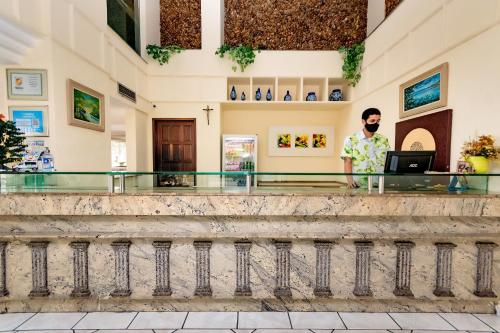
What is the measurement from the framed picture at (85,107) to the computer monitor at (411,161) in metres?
3.46

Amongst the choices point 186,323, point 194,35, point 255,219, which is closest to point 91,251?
point 186,323

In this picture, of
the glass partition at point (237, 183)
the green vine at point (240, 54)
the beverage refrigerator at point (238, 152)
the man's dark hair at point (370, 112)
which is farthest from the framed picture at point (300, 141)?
the glass partition at point (237, 183)

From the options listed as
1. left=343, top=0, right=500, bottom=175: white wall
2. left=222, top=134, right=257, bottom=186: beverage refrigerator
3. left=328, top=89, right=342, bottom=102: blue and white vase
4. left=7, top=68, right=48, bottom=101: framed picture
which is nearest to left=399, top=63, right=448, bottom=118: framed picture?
left=343, top=0, right=500, bottom=175: white wall

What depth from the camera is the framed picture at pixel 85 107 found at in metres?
2.87

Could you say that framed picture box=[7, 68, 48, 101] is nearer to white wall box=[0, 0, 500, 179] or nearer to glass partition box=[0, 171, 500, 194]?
white wall box=[0, 0, 500, 179]

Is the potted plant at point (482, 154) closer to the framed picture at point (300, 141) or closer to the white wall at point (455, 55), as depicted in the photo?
the white wall at point (455, 55)

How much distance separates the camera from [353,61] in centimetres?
472

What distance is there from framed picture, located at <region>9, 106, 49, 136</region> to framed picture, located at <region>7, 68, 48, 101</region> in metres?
0.11

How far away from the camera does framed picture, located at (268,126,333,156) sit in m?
5.69

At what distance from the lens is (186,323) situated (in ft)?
5.56

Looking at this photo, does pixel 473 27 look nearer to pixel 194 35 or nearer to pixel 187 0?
pixel 194 35

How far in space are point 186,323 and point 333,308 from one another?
1108mm

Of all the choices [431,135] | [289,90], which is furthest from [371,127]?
[289,90]

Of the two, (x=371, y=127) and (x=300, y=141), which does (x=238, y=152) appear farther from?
(x=371, y=127)
